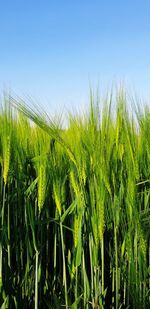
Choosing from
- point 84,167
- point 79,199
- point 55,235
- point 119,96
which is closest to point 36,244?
point 55,235

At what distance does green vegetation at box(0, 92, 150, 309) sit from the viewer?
4.32ft

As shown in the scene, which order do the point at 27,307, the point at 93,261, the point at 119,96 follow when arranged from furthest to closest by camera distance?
the point at 27,307 < the point at 119,96 < the point at 93,261

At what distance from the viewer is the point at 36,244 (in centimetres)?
148

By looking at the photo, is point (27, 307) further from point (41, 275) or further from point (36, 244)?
point (36, 244)

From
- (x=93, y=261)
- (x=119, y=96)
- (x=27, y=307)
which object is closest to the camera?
(x=93, y=261)

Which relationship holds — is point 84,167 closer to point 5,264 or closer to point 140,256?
point 140,256

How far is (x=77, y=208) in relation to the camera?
1396mm

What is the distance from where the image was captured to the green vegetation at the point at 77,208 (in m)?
1.32

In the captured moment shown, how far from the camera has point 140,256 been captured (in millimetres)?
1350

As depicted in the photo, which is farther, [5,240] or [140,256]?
[5,240]

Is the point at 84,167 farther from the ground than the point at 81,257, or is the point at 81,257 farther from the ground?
the point at 84,167

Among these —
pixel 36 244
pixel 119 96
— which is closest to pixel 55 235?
pixel 36 244

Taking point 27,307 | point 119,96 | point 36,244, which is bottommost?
point 27,307

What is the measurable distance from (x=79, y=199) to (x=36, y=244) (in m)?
0.24
